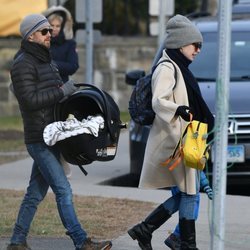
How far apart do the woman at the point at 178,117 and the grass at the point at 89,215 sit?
1.17 metres

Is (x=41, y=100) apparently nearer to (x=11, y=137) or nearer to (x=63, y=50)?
(x=63, y=50)

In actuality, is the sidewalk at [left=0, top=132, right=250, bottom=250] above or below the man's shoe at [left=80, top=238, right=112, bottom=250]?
below

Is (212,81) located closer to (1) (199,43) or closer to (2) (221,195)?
(1) (199,43)

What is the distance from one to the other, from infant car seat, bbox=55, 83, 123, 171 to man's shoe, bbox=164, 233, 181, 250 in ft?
2.67

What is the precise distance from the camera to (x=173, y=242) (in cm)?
780

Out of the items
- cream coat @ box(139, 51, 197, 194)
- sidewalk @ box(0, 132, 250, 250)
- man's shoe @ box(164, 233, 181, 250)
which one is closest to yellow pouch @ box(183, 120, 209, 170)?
cream coat @ box(139, 51, 197, 194)

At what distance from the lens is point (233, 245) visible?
27.0 ft

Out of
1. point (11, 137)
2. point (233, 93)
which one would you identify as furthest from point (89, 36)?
point (233, 93)

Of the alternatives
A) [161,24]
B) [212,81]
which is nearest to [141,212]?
[212,81]

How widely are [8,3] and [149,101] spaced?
40.4 ft

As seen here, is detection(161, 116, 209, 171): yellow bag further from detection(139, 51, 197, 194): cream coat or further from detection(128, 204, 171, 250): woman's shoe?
detection(128, 204, 171, 250): woman's shoe

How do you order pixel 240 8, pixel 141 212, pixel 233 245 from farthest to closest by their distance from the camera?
1. pixel 240 8
2. pixel 141 212
3. pixel 233 245

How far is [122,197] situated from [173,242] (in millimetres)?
2687

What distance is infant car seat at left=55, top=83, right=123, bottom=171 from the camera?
7379mm
